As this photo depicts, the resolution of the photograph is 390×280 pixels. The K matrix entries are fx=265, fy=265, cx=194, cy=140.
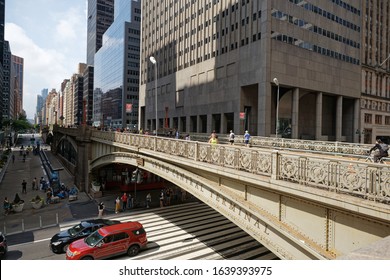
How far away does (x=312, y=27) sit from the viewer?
46031mm

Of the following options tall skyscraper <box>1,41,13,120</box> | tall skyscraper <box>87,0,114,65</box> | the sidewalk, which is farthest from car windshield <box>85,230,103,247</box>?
tall skyscraper <box>87,0,114,65</box>

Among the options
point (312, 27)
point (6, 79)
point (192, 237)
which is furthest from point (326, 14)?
point (6, 79)

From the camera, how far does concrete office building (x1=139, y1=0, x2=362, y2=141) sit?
42594 mm

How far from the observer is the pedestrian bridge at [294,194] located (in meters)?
6.12

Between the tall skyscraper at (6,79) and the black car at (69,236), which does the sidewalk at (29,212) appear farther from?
the tall skyscraper at (6,79)

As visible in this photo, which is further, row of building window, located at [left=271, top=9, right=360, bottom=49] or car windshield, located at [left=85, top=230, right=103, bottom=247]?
row of building window, located at [left=271, top=9, right=360, bottom=49]

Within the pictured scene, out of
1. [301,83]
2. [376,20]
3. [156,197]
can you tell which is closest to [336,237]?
[156,197]

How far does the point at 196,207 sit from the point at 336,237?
22.2m

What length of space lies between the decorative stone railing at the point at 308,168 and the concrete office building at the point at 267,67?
29.9 metres

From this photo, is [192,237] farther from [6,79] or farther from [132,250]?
[6,79]

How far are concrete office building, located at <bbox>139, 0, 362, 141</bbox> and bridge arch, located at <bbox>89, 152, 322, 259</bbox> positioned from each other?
26308mm

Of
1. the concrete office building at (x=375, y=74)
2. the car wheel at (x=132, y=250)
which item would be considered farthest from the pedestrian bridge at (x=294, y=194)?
the concrete office building at (x=375, y=74)

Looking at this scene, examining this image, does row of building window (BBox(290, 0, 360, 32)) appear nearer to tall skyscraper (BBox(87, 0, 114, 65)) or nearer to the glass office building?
the glass office building
